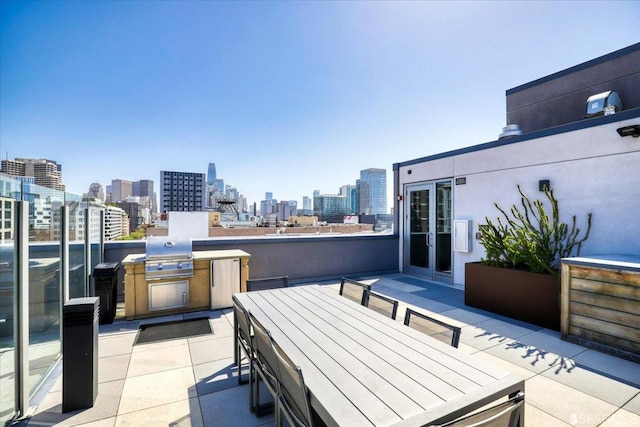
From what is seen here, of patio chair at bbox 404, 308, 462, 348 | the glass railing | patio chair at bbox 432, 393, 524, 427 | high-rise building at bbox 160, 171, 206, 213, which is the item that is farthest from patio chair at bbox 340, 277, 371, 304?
high-rise building at bbox 160, 171, 206, 213

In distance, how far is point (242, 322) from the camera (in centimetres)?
250

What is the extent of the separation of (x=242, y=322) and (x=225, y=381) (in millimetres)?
702

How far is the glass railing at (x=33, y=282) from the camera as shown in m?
1.94

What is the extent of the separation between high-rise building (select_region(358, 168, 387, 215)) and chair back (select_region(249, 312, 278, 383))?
5047cm

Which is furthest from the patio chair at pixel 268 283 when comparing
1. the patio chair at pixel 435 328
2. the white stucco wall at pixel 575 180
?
the white stucco wall at pixel 575 180

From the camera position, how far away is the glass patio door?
23.0 ft

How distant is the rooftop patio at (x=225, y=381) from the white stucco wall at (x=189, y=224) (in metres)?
3.02

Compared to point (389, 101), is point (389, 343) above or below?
below

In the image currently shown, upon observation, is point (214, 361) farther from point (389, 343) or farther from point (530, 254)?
point (530, 254)

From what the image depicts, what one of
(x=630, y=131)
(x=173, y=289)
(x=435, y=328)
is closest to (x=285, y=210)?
(x=173, y=289)

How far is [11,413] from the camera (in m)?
2.05

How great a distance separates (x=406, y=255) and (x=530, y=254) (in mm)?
3677

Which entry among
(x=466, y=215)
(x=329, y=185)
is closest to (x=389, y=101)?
(x=466, y=215)

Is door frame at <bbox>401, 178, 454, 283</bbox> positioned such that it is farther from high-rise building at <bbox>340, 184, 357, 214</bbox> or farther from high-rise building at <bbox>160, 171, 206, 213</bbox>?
high-rise building at <bbox>160, 171, 206, 213</bbox>
